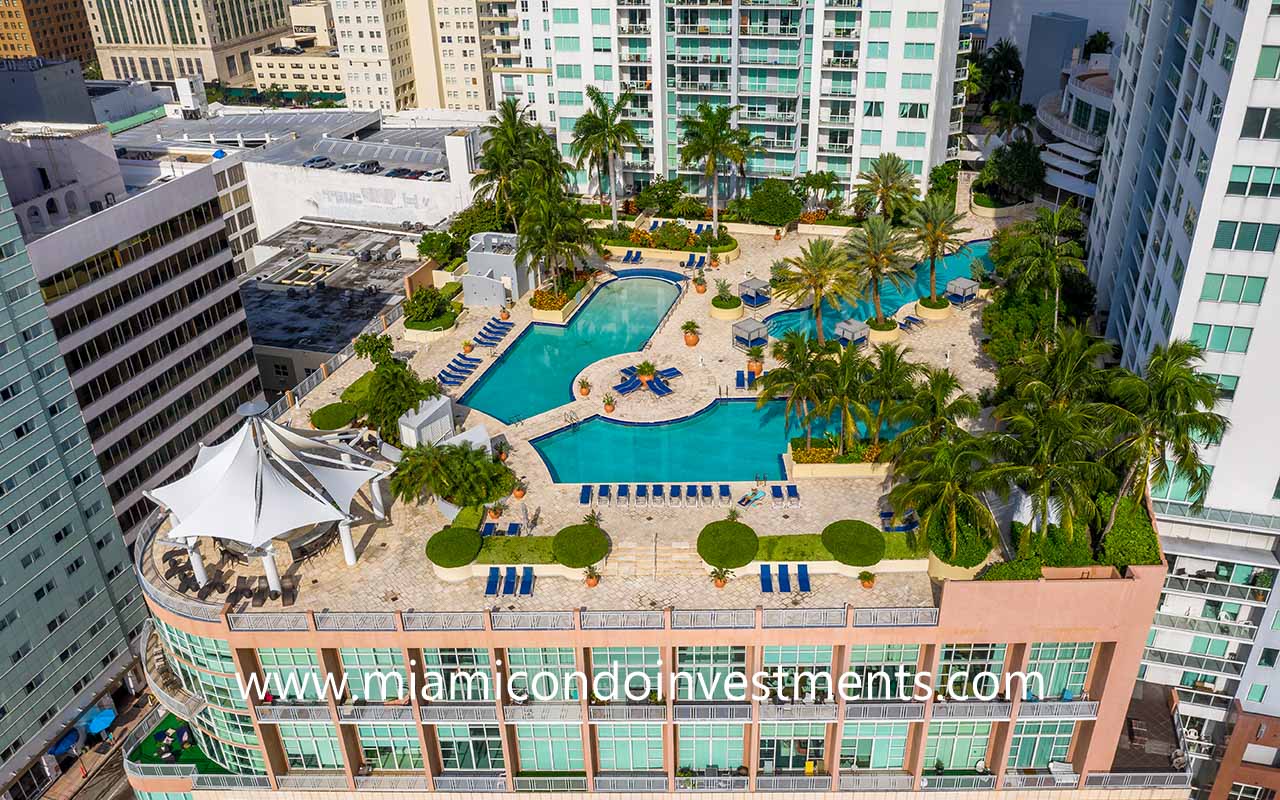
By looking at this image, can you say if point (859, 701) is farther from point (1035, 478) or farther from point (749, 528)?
point (1035, 478)

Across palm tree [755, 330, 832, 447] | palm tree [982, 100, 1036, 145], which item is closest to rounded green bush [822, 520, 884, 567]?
palm tree [755, 330, 832, 447]

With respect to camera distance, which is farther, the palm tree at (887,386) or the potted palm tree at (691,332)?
the potted palm tree at (691,332)

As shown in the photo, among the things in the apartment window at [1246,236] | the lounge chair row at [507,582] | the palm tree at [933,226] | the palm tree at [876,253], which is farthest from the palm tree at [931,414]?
the palm tree at [933,226]

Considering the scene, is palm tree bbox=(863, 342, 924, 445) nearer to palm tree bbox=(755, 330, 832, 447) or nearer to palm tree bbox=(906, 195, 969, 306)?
palm tree bbox=(755, 330, 832, 447)

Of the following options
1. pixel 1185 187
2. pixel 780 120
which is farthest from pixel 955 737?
pixel 780 120

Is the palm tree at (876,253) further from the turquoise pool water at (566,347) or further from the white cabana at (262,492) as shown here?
the white cabana at (262,492)
